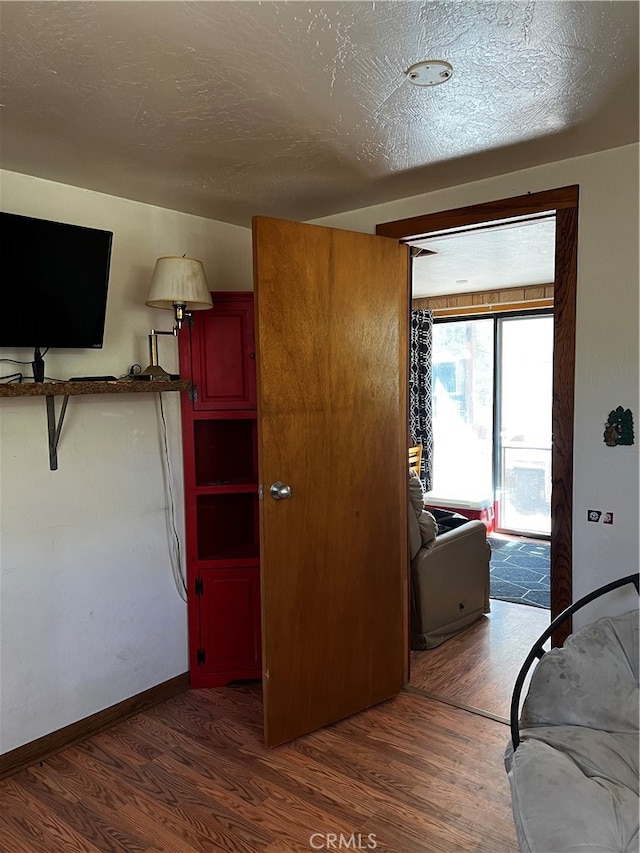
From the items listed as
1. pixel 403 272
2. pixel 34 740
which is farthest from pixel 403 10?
pixel 34 740

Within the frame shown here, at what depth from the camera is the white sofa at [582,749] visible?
1458 millimetres

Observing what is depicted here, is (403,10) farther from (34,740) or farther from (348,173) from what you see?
(34,740)

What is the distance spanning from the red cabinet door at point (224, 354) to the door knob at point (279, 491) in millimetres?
709

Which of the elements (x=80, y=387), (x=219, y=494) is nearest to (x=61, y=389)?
(x=80, y=387)

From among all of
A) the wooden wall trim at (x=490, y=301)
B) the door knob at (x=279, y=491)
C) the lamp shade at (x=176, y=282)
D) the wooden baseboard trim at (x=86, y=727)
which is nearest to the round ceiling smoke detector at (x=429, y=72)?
the lamp shade at (x=176, y=282)

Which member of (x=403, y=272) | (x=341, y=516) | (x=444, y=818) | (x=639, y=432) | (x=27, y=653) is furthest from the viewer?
(x=403, y=272)

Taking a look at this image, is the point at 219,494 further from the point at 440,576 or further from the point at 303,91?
the point at 303,91

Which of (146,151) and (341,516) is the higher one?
(146,151)

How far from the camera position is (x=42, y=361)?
7.61ft

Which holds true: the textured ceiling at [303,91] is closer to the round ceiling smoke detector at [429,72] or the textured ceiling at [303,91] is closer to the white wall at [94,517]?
the round ceiling smoke detector at [429,72]

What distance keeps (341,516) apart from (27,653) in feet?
4.45

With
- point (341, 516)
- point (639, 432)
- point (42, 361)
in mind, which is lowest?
point (341, 516)

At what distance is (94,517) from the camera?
2.60 metres

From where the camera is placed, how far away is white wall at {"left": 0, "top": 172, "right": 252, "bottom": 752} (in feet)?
7.69
